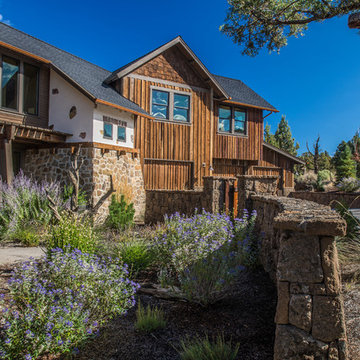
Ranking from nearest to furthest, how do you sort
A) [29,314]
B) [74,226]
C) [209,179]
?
1. [29,314]
2. [74,226]
3. [209,179]

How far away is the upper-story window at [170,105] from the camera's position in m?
13.4

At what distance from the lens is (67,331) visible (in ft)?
9.74

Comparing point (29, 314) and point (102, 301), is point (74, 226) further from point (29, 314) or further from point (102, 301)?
point (29, 314)

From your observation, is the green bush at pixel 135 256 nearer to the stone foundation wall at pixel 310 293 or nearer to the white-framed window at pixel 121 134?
the stone foundation wall at pixel 310 293

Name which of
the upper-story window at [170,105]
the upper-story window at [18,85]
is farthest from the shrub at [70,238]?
the upper-story window at [170,105]

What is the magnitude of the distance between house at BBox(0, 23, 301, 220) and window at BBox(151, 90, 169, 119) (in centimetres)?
4

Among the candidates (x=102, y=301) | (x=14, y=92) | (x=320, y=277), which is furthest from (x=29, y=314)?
(x=14, y=92)

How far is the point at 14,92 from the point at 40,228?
212 inches

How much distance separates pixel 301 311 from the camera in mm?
2359

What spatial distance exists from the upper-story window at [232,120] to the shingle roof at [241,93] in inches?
21.4

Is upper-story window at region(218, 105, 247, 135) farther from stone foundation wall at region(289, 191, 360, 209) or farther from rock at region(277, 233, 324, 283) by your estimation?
rock at region(277, 233, 324, 283)

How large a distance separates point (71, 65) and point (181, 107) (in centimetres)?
474

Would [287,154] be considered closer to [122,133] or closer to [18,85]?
[122,133]

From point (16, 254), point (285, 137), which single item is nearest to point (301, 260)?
point (16, 254)
